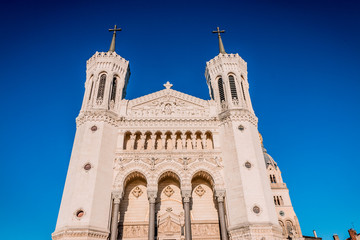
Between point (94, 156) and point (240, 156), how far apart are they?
11.1 m

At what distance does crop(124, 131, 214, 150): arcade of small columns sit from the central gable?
1.85m

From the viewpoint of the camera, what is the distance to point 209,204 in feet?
71.5

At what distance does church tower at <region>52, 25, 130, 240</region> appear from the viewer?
708 inches

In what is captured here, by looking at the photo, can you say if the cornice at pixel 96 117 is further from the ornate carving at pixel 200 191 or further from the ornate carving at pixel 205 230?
the ornate carving at pixel 205 230

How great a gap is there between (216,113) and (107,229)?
13.0 m

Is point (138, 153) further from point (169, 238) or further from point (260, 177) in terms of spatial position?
point (260, 177)

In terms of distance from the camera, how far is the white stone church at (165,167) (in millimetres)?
18750

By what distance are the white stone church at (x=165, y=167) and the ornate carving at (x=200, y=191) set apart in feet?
0.58

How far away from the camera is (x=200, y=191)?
73.6ft

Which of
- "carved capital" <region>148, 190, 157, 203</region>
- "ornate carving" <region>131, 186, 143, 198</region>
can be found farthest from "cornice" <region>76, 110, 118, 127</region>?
"carved capital" <region>148, 190, 157, 203</region>

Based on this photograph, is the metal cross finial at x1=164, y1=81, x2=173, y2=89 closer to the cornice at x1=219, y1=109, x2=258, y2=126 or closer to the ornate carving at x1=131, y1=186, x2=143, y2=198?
the cornice at x1=219, y1=109, x2=258, y2=126

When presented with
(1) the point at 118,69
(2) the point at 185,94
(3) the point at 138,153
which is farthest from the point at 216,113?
(1) the point at 118,69

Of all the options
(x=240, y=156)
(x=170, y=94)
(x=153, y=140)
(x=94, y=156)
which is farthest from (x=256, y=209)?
(x=170, y=94)

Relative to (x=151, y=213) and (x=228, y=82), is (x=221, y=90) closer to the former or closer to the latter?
(x=228, y=82)
